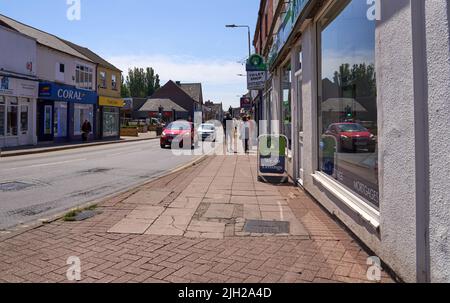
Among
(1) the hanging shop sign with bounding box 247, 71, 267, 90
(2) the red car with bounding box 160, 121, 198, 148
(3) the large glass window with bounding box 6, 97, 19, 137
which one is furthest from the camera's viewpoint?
(2) the red car with bounding box 160, 121, 198, 148

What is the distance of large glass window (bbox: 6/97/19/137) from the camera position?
72.5 ft

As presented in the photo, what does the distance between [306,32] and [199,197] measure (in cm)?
412

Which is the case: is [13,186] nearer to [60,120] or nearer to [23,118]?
[23,118]

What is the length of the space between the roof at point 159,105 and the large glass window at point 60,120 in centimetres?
5031

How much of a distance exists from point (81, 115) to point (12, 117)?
8910mm

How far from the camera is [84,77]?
3184cm

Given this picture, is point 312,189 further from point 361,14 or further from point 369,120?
point 361,14

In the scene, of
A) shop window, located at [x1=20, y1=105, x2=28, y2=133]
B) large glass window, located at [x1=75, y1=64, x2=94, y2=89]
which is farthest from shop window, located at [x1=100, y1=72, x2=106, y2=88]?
shop window, located at [x1=20, y1=105, x2=28, y2=133]

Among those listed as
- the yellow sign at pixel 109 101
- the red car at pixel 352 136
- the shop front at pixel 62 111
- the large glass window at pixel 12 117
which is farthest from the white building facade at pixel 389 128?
the yellow sign at pixel 109 101

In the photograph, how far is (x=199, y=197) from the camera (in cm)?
777

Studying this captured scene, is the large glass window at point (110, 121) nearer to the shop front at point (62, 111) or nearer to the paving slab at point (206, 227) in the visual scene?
the shop front at point (62, 111)

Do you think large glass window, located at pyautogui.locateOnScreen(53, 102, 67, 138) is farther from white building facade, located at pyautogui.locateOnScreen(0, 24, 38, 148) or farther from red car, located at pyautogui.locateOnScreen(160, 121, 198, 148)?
red car, located at pyautogui.locateOnScreen(160, 121, 198, 148)

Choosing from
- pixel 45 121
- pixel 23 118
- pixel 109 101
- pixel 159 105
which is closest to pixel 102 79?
pixel 109 101

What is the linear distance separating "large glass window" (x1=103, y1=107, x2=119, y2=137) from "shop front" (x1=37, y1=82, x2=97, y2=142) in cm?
292
